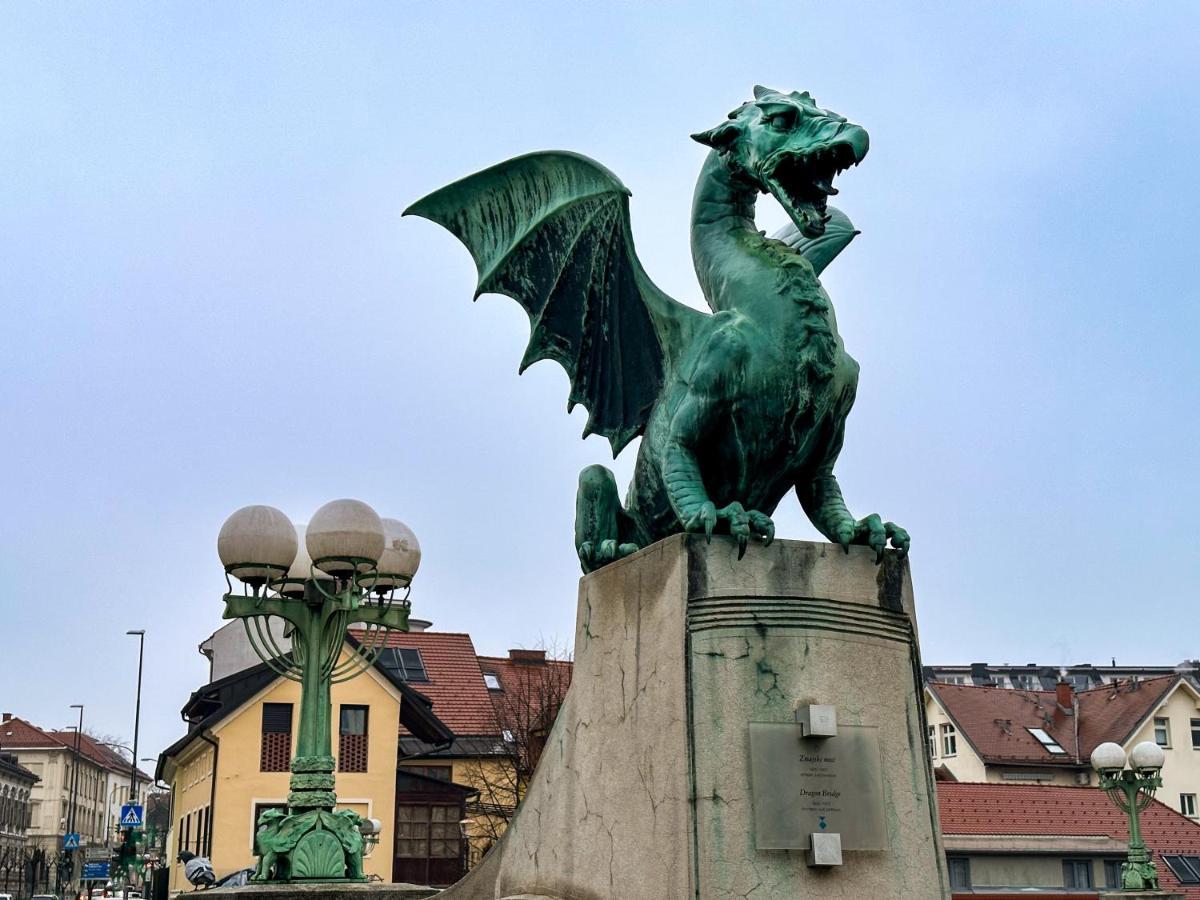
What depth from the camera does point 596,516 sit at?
6141mm

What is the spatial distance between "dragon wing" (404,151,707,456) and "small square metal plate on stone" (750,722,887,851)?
1.91 m

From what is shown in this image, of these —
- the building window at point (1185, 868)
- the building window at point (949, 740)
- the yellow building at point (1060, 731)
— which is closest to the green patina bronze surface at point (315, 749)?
the building window at point (1185, 868)

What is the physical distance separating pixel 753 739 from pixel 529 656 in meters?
37.2

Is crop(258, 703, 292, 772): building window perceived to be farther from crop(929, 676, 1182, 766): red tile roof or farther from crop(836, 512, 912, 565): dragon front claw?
crop(836, 512, 912, 565): dragon front claw

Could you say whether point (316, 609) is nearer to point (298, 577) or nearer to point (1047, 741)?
point (298, 577)

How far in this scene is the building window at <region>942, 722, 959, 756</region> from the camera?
42.5 meters

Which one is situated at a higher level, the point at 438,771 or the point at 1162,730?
the point at 1162,730

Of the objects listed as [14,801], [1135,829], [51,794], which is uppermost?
[51,794]

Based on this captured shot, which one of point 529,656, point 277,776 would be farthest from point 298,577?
point 529,656

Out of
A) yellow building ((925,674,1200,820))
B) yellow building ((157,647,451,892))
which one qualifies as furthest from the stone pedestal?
yellow building ((925,674,1200,820))

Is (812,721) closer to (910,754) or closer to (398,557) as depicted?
(910,754)

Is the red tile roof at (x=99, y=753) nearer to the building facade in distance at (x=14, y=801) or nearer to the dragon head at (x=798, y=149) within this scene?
the building facade in distance at (x=14, y=801)

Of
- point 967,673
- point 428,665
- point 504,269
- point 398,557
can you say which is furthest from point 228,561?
point 967,673

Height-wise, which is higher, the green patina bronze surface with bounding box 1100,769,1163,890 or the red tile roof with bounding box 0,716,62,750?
the red tile roof with bounding box 0,716,62,750
